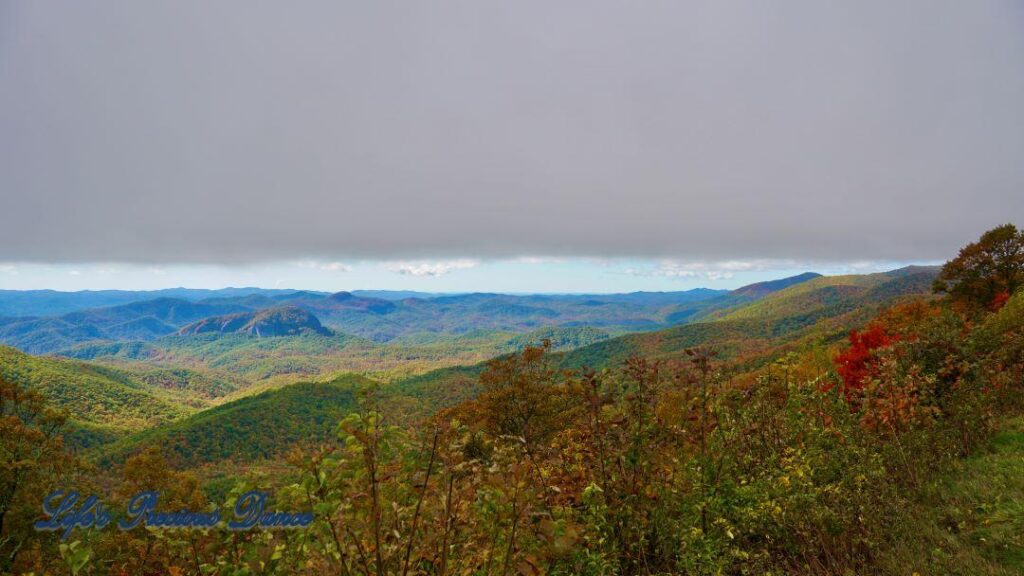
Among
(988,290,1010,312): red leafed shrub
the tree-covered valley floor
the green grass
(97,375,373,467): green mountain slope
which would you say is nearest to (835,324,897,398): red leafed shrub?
the tree-covered valley floor

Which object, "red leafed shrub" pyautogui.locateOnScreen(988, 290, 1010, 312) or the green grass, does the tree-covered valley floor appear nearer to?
the green grass

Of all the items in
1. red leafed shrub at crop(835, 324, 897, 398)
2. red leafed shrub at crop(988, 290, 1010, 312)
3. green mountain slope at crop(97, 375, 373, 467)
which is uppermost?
red leafed shrub at crop(988, 290, 1010, 312)

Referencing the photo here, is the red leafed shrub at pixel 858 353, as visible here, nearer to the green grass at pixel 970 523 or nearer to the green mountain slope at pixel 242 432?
the green grass at pixel 970 523

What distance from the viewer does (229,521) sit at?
14.1 ft

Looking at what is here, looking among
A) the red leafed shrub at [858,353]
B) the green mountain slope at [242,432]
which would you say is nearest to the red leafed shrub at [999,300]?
the red leafed shrub at [858,353]

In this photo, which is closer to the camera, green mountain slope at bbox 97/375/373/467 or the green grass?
the green grass

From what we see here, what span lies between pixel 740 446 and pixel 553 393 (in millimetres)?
21439

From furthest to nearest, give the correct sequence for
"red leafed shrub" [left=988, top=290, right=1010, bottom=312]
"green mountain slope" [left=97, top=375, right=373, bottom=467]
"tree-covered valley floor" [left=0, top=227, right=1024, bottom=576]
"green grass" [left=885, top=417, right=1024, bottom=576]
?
1. "green mountain slope" [left=97, top=375, right=373, bottom=467]
2. "red leafed shrub" [left=988, top=290, right=1010, bottom=312]
3. "green grass" [left=885, top=417, right=1024, bottom=576]
4. "tree-covered valley floor" [left=0, top=227, right=1024, bottom=576]

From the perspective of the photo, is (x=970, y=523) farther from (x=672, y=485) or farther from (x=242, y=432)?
(x=242, y=432)

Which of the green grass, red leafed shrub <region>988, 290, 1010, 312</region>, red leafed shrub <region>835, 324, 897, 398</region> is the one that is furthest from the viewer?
red leafed shrub <region>988, 290, 1010, 312</region>

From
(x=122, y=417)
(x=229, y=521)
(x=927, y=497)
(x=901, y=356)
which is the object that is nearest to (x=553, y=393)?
(x=901, y=356)

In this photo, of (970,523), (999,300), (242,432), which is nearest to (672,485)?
(970,523)

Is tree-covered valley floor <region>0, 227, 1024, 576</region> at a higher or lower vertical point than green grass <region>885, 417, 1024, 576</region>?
higher

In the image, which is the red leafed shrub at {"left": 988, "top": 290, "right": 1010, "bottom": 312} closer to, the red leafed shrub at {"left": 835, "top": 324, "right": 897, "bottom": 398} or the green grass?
the red leafed shrub at {"left": 835, "top": 324, "right": 897, "bottom": 398}
